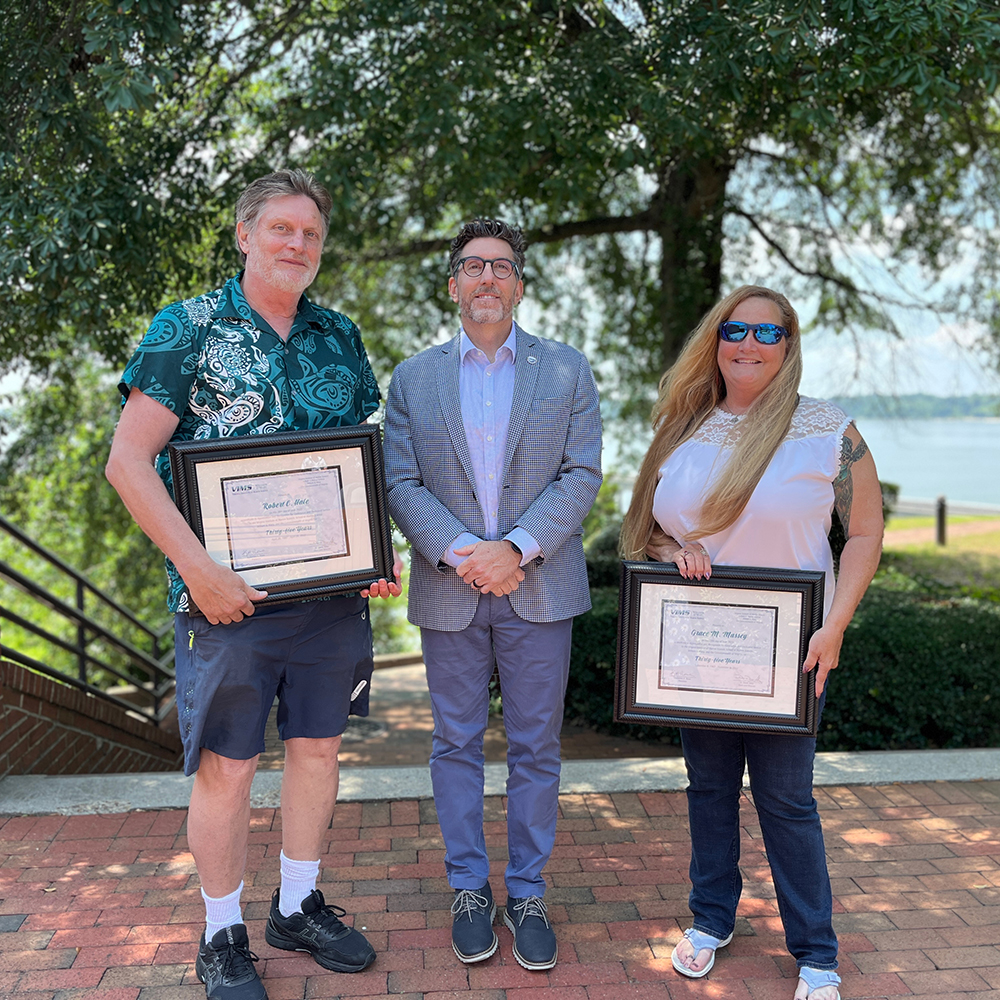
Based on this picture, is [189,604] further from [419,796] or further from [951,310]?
[951,310]

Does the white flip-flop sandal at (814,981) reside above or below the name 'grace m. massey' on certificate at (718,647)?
below

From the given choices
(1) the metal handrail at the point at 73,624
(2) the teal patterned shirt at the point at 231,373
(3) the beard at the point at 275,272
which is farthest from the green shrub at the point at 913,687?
(1) the metal handrail at the point at 73,624

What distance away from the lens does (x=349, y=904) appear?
11.2 ft

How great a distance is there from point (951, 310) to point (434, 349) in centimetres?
863

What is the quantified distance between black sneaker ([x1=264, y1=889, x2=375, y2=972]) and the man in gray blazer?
1.02ft

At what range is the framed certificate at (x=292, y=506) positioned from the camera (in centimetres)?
265

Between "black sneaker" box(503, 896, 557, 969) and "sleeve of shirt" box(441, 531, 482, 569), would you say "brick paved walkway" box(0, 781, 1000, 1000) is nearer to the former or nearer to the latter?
"black sneaker" box(503, 896, 557, 969)

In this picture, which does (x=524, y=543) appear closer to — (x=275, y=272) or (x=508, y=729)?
(x=508, y=729)

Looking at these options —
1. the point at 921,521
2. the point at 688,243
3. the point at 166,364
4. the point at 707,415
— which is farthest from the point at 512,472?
the point at 921,521

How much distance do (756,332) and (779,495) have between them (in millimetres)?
492

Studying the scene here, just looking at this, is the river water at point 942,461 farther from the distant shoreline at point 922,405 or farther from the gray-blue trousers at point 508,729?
the gray-blue trousers at point 508,729

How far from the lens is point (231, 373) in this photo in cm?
274

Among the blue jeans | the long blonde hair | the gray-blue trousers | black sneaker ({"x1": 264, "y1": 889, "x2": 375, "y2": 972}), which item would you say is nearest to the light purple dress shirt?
the gray-blue trousers

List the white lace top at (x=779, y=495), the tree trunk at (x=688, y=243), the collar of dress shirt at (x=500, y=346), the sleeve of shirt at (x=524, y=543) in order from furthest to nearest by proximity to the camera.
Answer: the tree trunk at (x=688, y=243) → the collar of dress shirt at (x=500, y=346) → the sleeve of shirt at (x=524, y=543) → the white lace top at (x=779, y=495)
